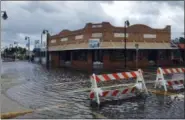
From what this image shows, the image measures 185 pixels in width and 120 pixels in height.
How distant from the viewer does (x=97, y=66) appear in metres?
43.3

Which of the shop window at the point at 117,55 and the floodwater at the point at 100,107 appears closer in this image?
the floodwater at the point at 100,107

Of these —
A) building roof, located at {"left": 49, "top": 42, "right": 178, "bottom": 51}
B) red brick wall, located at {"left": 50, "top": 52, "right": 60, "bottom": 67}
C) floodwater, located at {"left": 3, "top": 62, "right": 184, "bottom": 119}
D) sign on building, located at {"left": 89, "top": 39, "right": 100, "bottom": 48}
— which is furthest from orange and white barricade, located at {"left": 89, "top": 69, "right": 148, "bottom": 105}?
red brick wall, located at {"left": 50, "top": 52, "right": 60, "bottom": 67}

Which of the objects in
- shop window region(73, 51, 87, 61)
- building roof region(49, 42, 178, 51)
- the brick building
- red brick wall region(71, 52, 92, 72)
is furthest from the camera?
shop window region(73, 51, 87, 61)

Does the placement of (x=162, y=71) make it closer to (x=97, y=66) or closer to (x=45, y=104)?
(x=45, y=104)

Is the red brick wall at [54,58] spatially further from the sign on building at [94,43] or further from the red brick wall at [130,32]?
the sign on building at [94,43]

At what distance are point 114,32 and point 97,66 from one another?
17.9 feet

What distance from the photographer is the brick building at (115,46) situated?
143 ft

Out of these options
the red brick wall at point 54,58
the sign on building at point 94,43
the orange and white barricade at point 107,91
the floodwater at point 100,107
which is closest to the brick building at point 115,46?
the sign on building at point 94,43

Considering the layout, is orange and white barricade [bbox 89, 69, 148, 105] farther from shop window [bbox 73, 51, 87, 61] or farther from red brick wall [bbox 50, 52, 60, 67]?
red brick wall [bbox 50, 52, 60, 67]

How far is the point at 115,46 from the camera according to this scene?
4309 cm

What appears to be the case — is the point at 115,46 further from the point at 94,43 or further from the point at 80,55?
the point at 80,55

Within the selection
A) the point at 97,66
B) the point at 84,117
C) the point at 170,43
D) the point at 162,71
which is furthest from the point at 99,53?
the point at 84,117

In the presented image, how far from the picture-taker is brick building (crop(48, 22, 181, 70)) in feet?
143

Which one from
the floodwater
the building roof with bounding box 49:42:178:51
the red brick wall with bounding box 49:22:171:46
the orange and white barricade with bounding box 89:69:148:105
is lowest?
the floodwater
